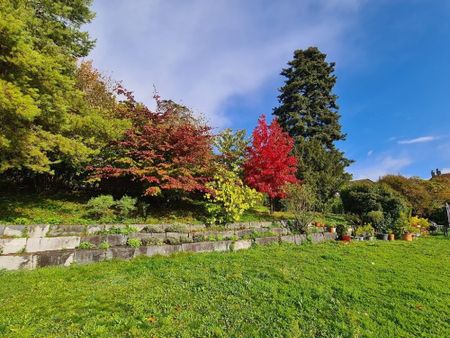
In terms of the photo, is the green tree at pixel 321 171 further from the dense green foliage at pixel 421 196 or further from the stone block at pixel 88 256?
the stone block at pixel 88 256

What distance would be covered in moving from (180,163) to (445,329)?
8.74 meters

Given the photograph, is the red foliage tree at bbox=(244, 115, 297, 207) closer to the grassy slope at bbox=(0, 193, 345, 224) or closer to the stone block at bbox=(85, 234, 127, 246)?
the grassy slope at bbox=(0, 193, 345, 224)

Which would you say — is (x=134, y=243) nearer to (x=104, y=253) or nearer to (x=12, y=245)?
(x=104, y=253)

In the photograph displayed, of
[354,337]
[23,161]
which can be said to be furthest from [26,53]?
[354,337]

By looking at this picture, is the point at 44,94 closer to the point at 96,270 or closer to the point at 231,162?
the point at 96,270

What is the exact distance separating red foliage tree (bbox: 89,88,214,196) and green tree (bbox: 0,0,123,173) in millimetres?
859

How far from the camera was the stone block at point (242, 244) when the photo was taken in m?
9.25

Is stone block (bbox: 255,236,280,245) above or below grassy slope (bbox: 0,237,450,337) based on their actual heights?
above

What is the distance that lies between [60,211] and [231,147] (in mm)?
8075

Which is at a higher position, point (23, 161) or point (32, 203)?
point (23, 161)

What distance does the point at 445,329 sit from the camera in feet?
13.7

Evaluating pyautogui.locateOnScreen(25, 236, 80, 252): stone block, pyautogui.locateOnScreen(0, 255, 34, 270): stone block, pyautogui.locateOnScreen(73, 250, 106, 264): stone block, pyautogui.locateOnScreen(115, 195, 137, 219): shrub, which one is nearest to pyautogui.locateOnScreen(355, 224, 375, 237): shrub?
pyautogui.locateOnScreen(115, 195, 137, 219): shrub

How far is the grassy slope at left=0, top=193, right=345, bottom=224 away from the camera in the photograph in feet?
29.9

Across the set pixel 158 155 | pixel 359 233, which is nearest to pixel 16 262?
pixel 158 155
